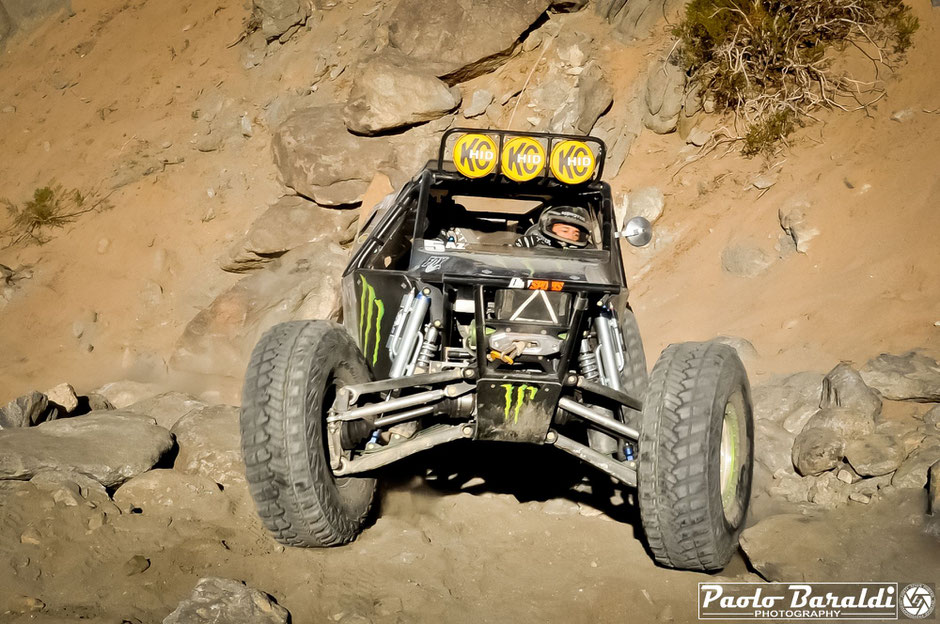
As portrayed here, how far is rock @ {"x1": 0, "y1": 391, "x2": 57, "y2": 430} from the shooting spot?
22.3 feet

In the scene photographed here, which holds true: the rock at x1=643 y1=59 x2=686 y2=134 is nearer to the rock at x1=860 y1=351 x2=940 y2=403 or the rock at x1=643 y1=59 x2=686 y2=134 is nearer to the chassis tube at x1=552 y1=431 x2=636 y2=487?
the rock at x1=860 y1=351 x2=940 y2=403

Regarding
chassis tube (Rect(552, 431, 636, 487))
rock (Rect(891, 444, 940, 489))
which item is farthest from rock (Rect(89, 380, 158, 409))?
rock (Rect(891, 444, 940, 489))

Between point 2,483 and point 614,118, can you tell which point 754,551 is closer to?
point 2,483

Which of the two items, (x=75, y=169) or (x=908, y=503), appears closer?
(x=908, y=503)

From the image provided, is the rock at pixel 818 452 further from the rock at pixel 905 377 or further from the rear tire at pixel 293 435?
the rear tire at pixel 293 435

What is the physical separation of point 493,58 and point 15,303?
6609 millimetres

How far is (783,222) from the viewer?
29.3ft

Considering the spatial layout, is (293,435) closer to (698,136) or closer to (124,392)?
(124,392)

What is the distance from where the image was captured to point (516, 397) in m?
4.46

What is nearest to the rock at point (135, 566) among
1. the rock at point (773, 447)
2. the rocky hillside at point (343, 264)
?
the rocky hillside at point (343, 264)

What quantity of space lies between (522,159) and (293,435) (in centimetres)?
231

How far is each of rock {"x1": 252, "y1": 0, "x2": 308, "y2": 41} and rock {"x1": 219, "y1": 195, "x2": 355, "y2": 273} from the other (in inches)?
133

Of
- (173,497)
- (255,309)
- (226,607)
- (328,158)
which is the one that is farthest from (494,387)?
(328,158)

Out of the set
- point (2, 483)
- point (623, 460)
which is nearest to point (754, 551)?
point (623, 460)
